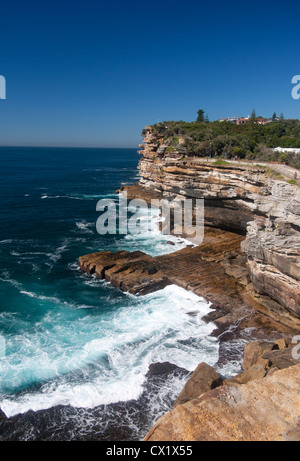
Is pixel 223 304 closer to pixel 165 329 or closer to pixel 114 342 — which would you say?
pixel 165 329

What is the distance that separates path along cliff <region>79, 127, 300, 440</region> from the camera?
1900 cm

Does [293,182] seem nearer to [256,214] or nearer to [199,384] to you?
[256,214]

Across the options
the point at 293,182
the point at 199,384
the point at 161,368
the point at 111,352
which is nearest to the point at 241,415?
the point at 199,384

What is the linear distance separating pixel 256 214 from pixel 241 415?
21568 mm

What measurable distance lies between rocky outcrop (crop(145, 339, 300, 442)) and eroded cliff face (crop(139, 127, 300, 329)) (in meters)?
7.50

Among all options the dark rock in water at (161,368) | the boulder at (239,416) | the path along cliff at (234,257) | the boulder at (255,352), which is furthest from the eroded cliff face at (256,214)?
the boulder at (239,416)

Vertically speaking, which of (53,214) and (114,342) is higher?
(53,214)

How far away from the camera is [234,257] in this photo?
28234 millimetres

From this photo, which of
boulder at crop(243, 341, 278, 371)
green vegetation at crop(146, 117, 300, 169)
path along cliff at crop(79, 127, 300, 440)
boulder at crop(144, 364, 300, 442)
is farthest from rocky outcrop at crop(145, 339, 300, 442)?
green vegetation at crop(146, 117, 300, 169)

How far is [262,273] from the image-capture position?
67.6 feet

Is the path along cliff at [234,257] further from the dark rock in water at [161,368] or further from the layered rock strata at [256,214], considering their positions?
the dark rock in water at [161,368]

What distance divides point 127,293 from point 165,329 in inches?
220

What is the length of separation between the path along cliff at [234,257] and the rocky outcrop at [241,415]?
7365 millimetres
